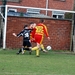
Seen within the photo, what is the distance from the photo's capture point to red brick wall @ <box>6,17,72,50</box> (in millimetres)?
21453

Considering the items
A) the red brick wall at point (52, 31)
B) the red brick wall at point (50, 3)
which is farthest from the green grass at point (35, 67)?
the red brick wall at point (50, 3)

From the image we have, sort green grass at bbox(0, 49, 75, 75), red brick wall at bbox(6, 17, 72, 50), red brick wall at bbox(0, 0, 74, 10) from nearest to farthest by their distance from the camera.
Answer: green grass at bbox(0, 49, 75, 75)
red brick wall at bbox(6, 17, 72, 50)
red brick wall at bbox(0, 0, 74, 10)

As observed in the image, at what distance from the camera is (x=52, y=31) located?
2197 centimetres

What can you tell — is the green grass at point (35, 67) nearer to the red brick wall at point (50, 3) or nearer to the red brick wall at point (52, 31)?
the red brick wall at point (52, 31)

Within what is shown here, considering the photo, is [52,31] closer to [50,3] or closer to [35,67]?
[35,67]

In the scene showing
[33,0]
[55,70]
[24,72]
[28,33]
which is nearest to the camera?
[24,72]

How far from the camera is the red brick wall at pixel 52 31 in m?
21.5

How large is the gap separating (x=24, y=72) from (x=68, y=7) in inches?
1311

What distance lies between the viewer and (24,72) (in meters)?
12.2

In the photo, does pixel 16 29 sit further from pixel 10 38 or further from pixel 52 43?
pixel 52 43

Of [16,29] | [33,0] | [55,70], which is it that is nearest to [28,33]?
[16,29]

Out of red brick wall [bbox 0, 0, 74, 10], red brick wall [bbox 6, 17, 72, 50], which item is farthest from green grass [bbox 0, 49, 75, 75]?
red brick wall [bbox 0, 0, 74, 10]

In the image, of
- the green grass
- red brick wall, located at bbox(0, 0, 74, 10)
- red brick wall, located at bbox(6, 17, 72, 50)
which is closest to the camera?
the green grass

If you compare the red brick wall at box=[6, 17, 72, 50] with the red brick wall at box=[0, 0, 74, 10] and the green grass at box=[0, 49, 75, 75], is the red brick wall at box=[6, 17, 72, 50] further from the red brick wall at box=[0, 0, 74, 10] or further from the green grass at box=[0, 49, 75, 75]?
the red brick wall at box=[0, 0, 74, 10]
